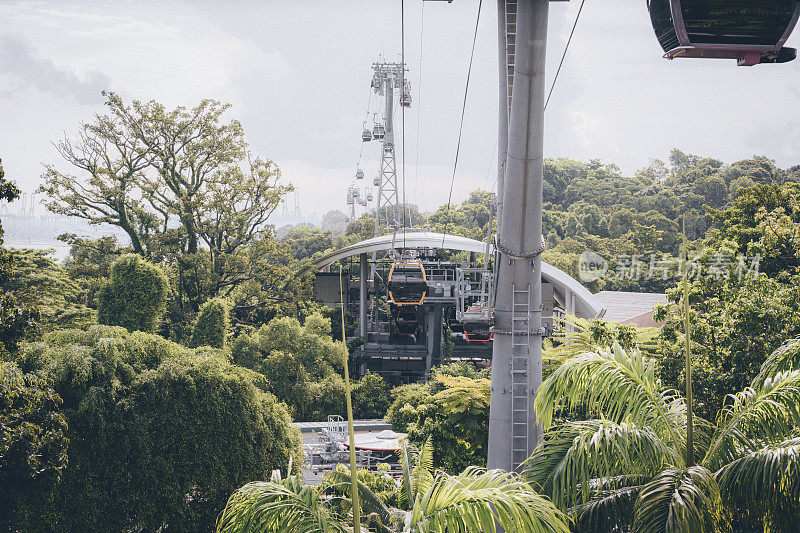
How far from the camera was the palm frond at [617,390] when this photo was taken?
544cm

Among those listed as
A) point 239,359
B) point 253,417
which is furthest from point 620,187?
point 253,417

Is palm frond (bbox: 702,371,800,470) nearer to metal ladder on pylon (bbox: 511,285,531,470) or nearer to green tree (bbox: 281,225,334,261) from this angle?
metal ladder on pylon (bbox: 511,285,531,470)

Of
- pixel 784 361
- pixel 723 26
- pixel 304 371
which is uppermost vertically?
pixel 723 26

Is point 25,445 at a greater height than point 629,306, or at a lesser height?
lesser

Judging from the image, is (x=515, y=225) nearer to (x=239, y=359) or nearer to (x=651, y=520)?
(x=651, y=520)

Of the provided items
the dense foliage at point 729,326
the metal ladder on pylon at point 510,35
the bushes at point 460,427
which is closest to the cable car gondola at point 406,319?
the bushes at point 460,427

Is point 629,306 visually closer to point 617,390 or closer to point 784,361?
point 784,361

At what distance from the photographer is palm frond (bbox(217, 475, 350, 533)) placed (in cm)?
427

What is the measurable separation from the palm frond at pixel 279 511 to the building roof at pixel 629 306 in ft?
85.8

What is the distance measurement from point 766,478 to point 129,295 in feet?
68.0

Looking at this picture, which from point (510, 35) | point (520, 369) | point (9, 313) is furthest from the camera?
point (9, 313)

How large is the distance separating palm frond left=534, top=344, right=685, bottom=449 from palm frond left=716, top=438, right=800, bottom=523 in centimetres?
52

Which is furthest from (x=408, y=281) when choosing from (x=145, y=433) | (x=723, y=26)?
(x=723, y=26)

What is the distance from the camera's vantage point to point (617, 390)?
5.58 m
